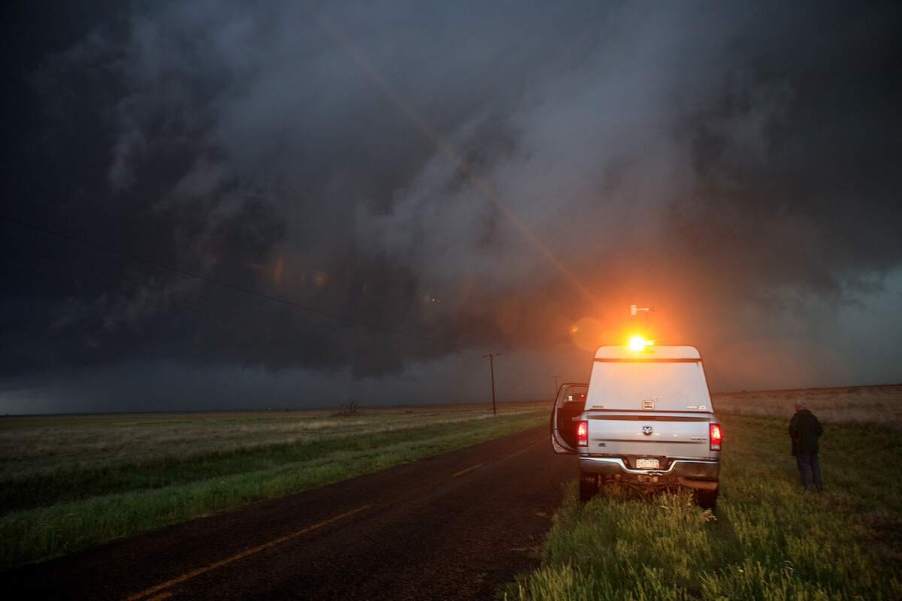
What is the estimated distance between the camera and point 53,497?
1535cm

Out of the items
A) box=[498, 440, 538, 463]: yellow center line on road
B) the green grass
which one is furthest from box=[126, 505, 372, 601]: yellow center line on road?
box=[498, 440, 538, 463]: yellow center line on road

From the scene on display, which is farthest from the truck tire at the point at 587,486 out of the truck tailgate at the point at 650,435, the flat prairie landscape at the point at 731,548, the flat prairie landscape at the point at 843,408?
the flat prairie landscape at the point at 843,408

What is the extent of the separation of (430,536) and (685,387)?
16.0 ft

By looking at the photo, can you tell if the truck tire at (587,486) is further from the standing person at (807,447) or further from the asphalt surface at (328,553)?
the standing person at (807,447)

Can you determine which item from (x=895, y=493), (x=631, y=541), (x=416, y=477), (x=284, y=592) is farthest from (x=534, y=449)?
(x=284, y=592)

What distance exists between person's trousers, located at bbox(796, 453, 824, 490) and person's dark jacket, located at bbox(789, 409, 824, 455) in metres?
0.13

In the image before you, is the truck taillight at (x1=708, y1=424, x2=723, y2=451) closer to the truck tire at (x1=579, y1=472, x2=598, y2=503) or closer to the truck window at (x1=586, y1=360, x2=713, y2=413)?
the truck window at (x1=586, y1=360, x2=713, y2=413)

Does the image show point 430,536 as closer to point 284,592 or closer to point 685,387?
point 284,592

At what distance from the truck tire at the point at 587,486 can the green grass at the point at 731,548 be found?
27 cm

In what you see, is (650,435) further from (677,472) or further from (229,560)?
(229,560)

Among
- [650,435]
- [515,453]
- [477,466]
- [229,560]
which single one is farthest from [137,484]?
[650,435]

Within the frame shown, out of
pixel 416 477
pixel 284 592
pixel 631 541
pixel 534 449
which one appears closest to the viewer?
pixel 284 592

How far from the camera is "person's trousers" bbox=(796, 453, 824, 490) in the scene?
422 inches

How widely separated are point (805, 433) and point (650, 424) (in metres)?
5.36
